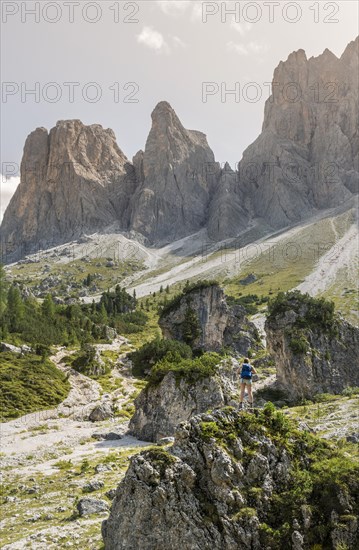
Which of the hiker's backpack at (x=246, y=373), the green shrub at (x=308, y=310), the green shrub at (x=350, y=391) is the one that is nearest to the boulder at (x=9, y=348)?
the green shrub at (x=308, y=310)

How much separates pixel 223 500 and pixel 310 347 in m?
41.8

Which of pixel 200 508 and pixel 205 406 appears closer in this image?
pixel 200 508

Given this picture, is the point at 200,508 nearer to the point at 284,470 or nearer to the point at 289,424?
the point at 284,470

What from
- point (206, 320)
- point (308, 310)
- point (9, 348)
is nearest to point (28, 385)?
point (9, 348)

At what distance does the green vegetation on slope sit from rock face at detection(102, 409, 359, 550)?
35832 mm

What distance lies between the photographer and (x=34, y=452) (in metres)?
35.5

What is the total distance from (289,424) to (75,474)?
16.3m

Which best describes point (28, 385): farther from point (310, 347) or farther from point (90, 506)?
point (90, 506)

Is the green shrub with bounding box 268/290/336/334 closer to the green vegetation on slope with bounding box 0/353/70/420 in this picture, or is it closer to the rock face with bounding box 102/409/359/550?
the green vegetation on slope with bounding box 0/353/70/420

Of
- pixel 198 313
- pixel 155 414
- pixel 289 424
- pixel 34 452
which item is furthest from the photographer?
pixel 198 313

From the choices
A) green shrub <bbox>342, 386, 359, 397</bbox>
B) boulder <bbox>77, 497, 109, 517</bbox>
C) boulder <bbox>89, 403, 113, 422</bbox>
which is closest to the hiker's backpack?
boulder <bbox>77, 497, 109, 517</bbox>

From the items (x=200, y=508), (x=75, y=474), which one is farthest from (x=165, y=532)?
(x=75, y=474)

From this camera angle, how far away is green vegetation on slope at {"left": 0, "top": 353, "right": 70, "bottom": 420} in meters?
48.8

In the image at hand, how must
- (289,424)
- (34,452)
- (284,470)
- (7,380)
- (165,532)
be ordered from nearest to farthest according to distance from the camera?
(165,532), (284,470), (289,424), (34,452), (7,380)
